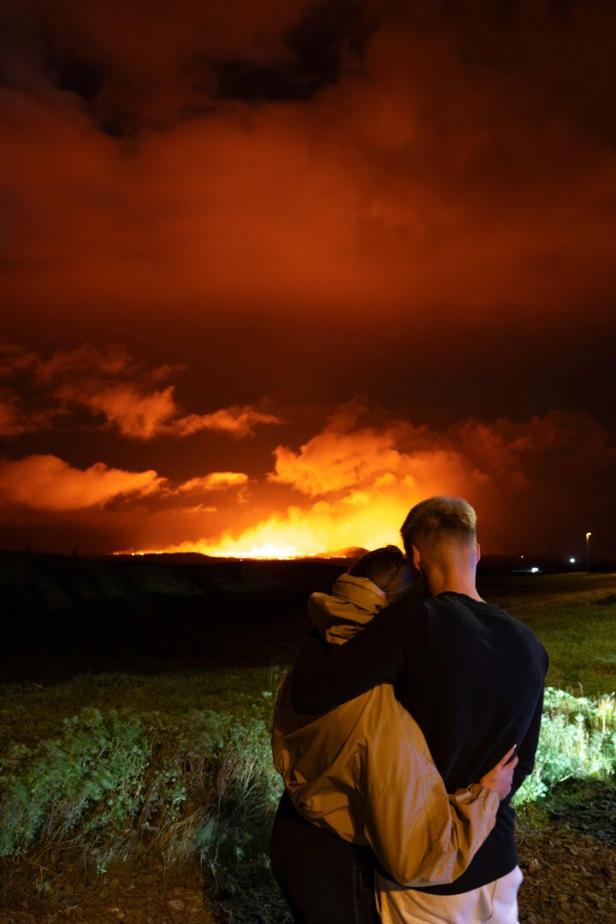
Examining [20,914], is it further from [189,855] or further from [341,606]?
[341,606]

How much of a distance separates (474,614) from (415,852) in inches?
25.8

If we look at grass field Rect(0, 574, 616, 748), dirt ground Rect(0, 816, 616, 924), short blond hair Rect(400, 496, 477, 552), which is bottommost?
dirt ground Rect(0, 816, 616, 924)

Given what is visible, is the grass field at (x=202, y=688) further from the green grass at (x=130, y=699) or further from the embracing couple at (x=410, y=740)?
the embracing couple at (x=410, y=740)

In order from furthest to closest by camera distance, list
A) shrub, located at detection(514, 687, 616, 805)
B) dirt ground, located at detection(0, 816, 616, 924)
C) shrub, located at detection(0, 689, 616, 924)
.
A: shrub, located at detection(514, 687, 616, 805) → shrub, located at detection(0, 689, 616, 924) → dirt ground, located at detection(0, 816, 616, 924)

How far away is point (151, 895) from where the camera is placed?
4.68m

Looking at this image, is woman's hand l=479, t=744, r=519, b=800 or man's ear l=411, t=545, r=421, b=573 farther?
man's ear l=411, t=545, r=421, b=573

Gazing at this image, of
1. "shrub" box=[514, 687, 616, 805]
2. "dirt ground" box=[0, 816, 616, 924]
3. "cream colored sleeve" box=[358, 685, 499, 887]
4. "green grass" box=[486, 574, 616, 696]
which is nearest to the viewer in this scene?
"cream colored sleeve" box=[358, 685, 499, 887]

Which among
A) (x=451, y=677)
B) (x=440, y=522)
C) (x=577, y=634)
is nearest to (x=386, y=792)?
(x=451, y=677)

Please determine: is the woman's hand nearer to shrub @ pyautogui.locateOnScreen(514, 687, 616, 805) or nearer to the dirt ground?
the dirt ground

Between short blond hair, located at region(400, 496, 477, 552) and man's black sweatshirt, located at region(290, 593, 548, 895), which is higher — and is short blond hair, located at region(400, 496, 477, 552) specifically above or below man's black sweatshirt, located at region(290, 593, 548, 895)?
above

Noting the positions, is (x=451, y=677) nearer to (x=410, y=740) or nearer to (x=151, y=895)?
(x=410, y=740)

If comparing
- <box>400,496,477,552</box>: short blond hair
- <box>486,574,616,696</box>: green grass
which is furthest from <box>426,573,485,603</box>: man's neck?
<box>486,574,616,696</box>: green grass

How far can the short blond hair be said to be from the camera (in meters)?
2.55

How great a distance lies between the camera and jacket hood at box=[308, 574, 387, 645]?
238 cm
